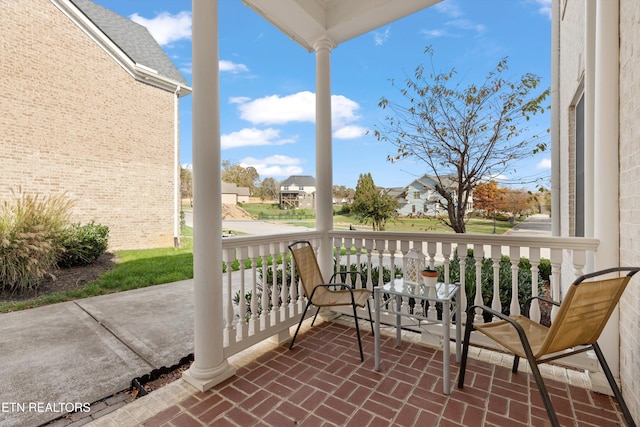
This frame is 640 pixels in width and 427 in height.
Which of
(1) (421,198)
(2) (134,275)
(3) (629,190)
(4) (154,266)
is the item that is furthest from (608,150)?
(4) (154,266)

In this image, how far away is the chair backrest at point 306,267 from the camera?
2572mm

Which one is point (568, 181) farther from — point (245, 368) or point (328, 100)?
point (245, 368)

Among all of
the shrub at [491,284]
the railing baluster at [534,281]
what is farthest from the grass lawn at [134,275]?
the railing baluster at [534,281]

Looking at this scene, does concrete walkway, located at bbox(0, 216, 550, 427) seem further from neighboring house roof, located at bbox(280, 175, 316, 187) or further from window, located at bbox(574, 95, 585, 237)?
neighboring house roof, located at bbox(280, 175, 316, 187)

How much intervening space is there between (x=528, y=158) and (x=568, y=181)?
0.66 m

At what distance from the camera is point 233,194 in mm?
3049

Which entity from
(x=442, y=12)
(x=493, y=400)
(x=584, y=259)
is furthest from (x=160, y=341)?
(x=442, y=12)

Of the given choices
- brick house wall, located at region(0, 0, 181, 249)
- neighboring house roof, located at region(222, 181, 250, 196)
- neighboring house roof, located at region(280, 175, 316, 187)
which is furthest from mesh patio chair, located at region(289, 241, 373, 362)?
brick house wall, located at region(0, 0, 181, 249)

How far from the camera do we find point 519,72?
3752mm

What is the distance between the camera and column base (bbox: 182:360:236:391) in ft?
6.26

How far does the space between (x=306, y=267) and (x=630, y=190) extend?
2308mm

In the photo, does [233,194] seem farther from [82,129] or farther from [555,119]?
[82,129]

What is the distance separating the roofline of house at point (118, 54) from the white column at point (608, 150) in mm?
9712

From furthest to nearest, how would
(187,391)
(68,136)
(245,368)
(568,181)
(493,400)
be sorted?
(68,136) → (568,181) → (245,368) → (187,391) → (493,400)
